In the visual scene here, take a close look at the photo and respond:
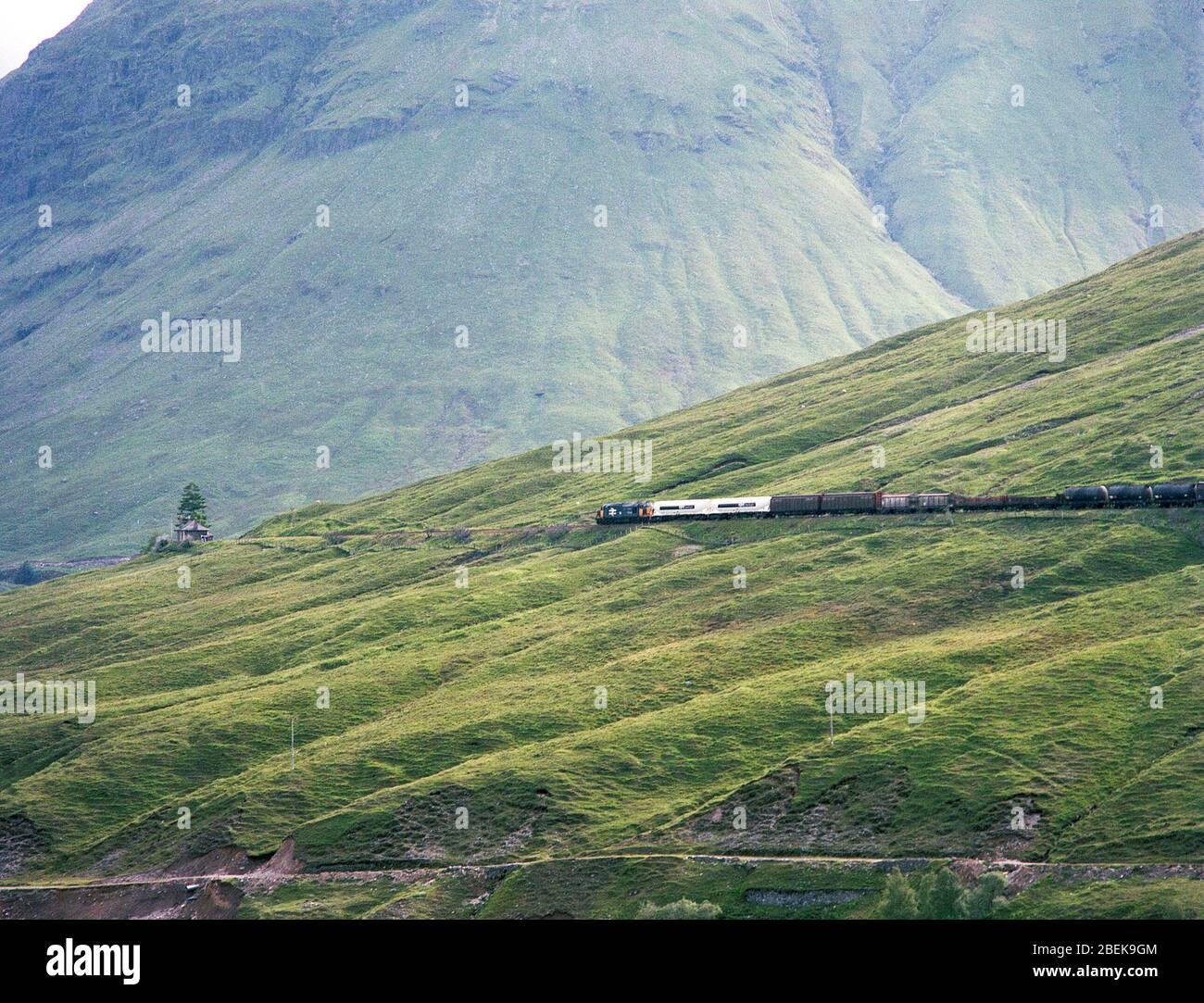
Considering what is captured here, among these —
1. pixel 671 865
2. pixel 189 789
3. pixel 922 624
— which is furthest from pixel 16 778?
pixel 922 624

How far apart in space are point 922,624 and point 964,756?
40773 mm

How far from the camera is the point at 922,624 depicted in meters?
177

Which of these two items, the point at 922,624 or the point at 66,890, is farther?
the point at 922,624

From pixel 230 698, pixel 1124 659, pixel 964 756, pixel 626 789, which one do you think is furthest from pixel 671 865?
pixel 230 698

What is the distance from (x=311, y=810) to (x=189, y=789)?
72.6 ft
